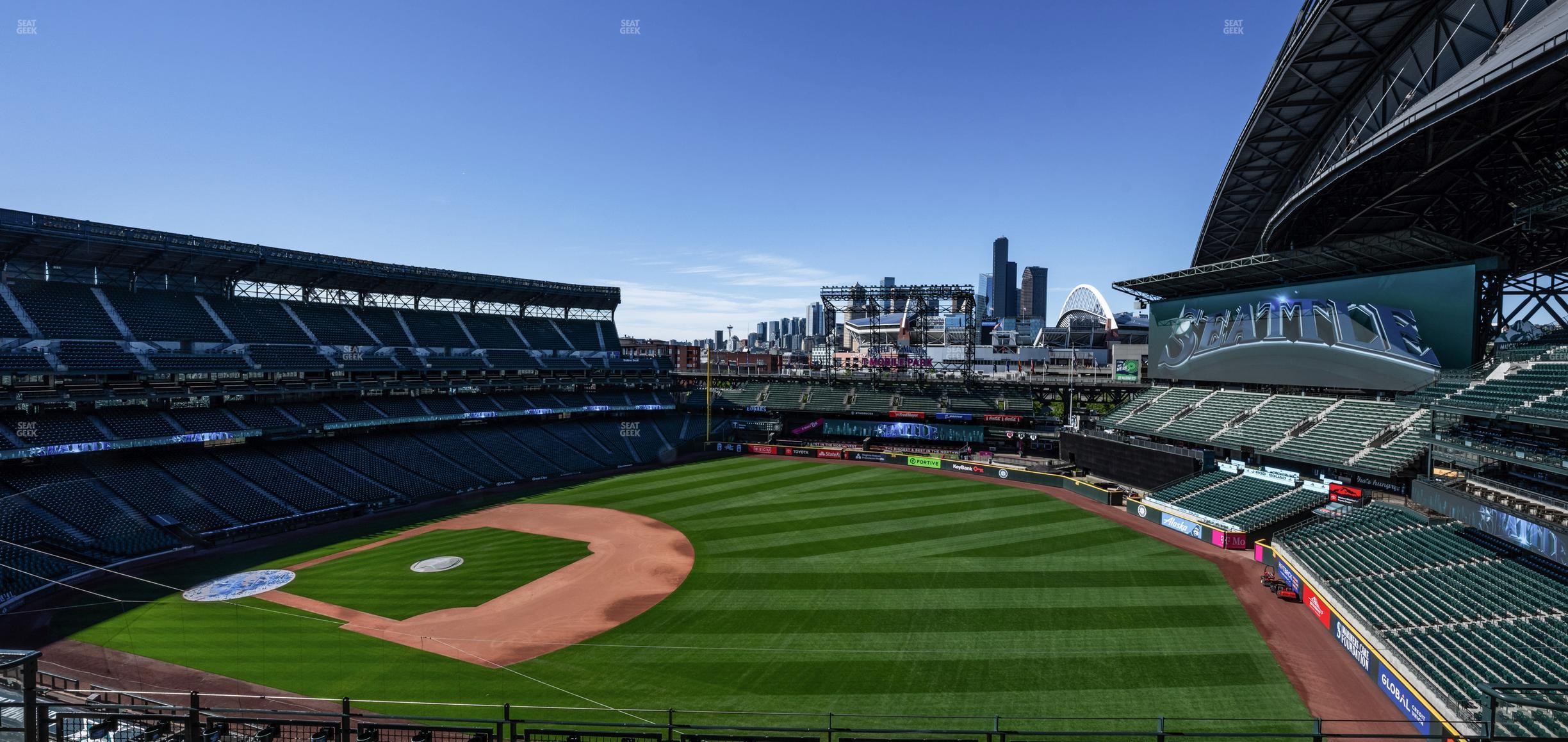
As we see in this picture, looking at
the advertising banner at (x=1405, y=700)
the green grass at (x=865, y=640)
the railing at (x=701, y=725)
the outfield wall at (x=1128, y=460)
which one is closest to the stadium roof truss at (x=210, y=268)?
the green grass at (x=865, y=640)

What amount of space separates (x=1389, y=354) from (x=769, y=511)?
33783mm

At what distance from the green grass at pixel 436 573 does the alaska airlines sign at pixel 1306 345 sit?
41.3 metres

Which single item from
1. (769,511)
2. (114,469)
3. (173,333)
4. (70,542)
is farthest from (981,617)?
(173,333)

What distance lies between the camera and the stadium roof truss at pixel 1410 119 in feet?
56.6

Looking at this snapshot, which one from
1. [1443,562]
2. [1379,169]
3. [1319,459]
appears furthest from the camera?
[1319,459]

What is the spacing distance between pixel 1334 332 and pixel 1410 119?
859 inches

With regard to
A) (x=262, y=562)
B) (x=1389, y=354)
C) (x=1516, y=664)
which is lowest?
(x=262, y=562)

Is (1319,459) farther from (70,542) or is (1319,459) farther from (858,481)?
(70,542)

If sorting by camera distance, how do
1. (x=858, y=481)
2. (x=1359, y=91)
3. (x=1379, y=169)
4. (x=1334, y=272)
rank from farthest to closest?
1. (x=858, y=481)
2. (x=1334, y=272)
3. (x=1359, y=91)
4. (x=1379, y=169)

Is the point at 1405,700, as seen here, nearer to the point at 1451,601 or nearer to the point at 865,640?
the point at 1451,601

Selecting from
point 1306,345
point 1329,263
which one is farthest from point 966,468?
point 1329,263

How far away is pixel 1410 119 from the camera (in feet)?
60.4

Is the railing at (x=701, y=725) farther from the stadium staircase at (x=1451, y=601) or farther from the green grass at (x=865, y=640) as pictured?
the stadium staircase at (x=1451, y=601)

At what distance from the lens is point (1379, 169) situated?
2328 centimetres
